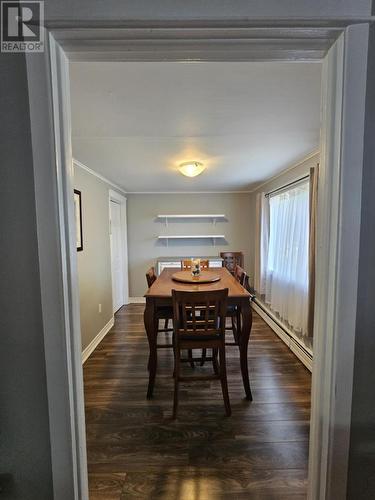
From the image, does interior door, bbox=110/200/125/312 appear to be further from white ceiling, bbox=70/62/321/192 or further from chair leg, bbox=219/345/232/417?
chair leg, bbox=219/345/232/417

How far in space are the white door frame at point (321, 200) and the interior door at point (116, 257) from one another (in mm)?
3627

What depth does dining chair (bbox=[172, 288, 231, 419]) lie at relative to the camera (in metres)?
1.85

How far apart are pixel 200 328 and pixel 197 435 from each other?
2.43 ft

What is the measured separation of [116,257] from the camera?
4.48 metres

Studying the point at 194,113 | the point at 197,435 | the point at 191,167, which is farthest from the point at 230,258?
the point at 194,113

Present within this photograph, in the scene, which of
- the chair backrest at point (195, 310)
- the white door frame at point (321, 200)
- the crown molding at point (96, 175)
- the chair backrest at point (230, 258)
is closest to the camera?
the white door frame at point (321, 200)

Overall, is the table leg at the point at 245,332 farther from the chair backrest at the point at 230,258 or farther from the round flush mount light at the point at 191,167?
the chair backrest at the point at 230,258

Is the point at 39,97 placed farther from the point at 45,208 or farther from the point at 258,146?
the point at 258,146

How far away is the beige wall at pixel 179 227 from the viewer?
196 inches

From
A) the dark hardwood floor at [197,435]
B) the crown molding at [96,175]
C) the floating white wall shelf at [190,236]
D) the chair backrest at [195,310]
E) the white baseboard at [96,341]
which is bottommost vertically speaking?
the dark hardwood floor at [197,435]

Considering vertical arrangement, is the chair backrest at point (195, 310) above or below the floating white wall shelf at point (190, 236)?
below

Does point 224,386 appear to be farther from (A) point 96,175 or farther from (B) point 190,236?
(B) point 190,236

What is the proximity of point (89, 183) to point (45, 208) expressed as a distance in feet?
8.62

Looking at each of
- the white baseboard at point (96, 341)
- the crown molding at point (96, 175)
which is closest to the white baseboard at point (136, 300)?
the white baseboard at point (96, 341)
